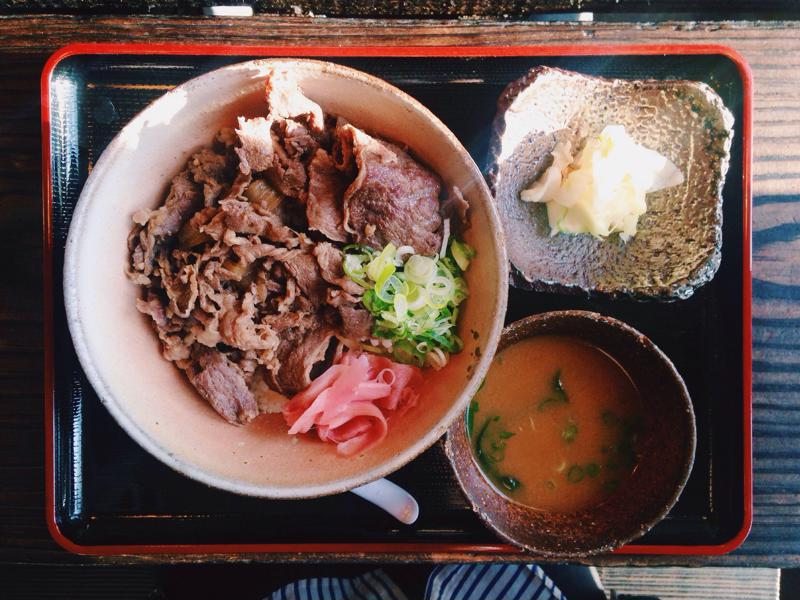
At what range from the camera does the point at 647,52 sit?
6.70 feet

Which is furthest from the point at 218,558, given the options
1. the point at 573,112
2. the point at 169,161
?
the point at 573,112

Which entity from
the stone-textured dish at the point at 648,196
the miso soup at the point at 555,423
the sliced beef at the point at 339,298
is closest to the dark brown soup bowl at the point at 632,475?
the miso soup at the point at 555,423

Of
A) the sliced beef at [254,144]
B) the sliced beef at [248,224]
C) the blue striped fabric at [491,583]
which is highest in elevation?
the sliced beef at [254,144]

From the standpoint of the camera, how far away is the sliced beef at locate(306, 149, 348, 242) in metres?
1.70

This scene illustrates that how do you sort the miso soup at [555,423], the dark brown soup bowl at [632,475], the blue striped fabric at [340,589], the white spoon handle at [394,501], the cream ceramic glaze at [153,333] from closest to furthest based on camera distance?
the cream ceramic glaze at [153,333], the dark brown soup bowl at [632,475], the white spoon handle at [394,501], the miso soup at [555,423], the blue striped fabric at [340,589]

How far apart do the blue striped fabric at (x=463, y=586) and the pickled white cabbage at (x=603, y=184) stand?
1388 mm

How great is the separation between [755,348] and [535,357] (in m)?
0.81

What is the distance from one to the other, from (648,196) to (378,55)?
1051 mm

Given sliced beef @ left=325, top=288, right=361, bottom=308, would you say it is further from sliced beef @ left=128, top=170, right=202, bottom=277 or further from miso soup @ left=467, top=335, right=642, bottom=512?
miso soup @ left=467, top=335, right=642, bottom=512

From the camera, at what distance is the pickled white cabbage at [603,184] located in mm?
1951

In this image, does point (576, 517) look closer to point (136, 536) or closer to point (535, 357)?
point (535, 357)

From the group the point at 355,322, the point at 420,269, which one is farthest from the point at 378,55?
the point at 355,322

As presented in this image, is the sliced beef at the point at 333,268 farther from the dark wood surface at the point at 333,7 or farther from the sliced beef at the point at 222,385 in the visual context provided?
the dark wood surface at the point at 333,7

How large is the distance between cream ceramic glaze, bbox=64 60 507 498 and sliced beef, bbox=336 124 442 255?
0.28 feet
